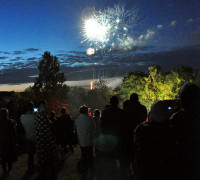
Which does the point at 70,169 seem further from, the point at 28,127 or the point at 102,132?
the point at 102,132

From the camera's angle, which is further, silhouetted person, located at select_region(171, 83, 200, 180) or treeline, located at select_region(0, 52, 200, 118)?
treeline, located at select_region(0, 52, 200, 118)

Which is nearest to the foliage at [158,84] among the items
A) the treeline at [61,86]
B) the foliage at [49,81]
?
the treeline at [61,86]

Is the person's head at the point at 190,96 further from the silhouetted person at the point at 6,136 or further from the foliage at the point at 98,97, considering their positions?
the foliage at the point at 98,97

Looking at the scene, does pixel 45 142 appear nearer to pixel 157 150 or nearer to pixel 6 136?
pixel 6 136

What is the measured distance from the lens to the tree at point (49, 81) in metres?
46.7

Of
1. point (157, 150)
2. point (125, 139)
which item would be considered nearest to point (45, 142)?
point (125, 139)

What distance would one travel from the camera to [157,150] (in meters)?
2.80

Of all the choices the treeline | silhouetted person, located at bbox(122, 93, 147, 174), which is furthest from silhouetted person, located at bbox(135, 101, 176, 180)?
the treeline

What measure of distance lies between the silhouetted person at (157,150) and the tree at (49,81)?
45352mm

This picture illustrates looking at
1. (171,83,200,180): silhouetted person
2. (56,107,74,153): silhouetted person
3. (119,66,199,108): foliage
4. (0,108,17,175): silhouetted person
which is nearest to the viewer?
(171,83,200,180): silhouetted person

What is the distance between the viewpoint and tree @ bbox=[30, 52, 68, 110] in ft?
153

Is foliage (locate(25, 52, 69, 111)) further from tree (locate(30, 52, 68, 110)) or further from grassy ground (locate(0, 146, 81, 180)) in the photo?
grassy ground (locate(0, 146, 81, 180))

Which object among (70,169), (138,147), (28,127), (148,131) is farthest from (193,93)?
(70,169)

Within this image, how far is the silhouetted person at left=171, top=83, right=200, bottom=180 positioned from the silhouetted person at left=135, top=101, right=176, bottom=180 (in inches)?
3.7
